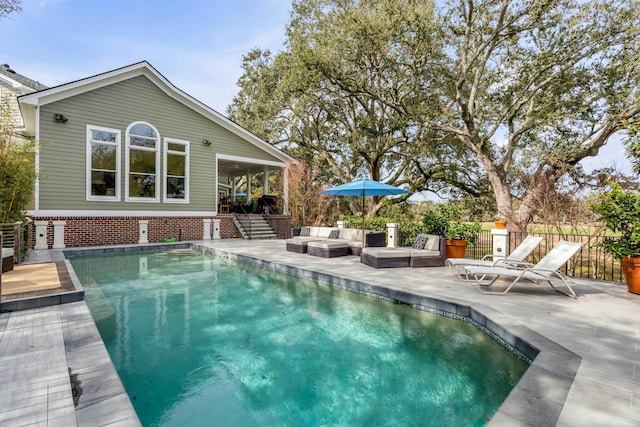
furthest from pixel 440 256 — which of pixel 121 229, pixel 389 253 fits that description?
pixel 121 229

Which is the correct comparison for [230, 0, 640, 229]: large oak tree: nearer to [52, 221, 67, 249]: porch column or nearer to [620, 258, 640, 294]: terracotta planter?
[620, 258, 640, 294]: terracotta planter

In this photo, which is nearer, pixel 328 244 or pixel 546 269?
pixel 546 269

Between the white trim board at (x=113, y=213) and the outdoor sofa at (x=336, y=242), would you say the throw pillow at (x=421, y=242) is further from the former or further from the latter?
the white trim board at (x=113, y=213)

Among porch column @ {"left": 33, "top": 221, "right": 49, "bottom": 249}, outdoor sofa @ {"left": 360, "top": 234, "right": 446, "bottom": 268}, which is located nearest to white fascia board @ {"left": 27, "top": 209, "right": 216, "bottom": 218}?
porch column @ {"left": 33, "top": 221, "right": 49, "bottom": 249}

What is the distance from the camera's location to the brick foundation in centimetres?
1041

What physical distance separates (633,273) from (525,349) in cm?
343

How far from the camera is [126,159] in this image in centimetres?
1152

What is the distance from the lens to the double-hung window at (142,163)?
38.2ft

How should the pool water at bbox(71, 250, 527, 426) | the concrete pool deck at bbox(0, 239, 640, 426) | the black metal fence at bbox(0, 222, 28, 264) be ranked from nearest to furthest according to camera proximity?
the concrete pool deck at bbox(0, 239, 640, 426) < the pool water at bbox(71, 250, 527, 426) < the black metal fence at bbox(0, 222, 28, 264)

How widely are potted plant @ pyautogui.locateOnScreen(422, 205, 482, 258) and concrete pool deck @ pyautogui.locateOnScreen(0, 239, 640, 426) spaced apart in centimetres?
253

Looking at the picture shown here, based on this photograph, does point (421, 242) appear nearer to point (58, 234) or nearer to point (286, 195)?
point (286, 195)

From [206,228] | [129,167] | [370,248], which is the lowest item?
[370,248]

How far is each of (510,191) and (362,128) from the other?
727 centimetres

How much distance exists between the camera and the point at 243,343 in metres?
3.66
